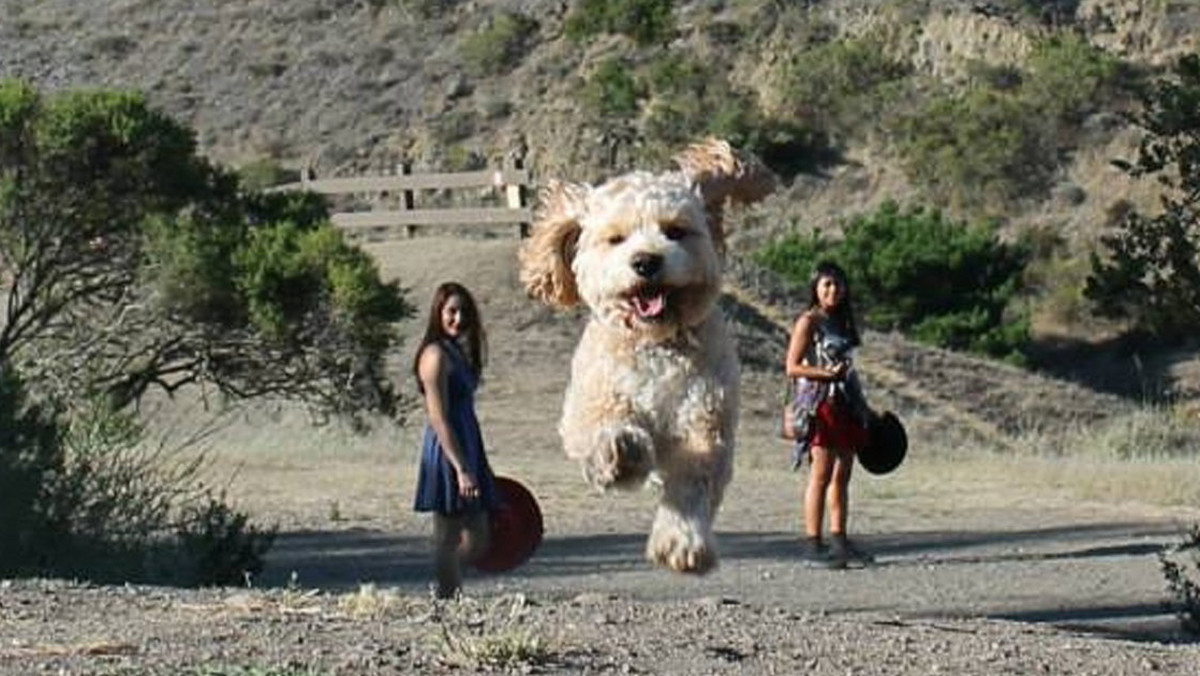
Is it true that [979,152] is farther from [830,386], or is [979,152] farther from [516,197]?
[830,386]

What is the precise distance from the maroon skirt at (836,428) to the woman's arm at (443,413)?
4355 millimetres

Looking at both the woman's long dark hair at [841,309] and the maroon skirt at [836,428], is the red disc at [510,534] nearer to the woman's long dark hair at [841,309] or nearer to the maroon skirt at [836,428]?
the maroon skirt at [836,428]

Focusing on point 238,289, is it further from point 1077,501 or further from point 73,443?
point 73,443

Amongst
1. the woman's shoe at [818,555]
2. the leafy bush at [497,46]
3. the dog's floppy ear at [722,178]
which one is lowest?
the woman's shoe at [818,555]

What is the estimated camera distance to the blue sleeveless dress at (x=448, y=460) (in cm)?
1279

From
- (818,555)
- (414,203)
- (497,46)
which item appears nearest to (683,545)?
(818,555)

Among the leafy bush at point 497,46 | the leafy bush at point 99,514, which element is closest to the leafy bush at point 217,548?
the leafy bush at point 99,514

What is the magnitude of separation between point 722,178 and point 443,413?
3.06 meters

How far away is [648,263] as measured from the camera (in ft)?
30.6

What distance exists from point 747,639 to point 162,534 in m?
6.62

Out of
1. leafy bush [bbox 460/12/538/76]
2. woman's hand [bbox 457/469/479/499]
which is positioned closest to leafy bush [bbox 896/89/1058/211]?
leafy bush [bbox 460/12/538/76]

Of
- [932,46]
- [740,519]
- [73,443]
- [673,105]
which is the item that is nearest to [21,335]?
[740,519]

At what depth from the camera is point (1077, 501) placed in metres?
25.4

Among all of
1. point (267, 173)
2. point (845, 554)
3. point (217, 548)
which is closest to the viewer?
point (217, 548)
